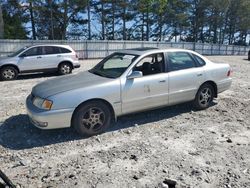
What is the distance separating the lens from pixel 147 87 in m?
5.55

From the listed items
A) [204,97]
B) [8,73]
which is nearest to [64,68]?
[8,73]

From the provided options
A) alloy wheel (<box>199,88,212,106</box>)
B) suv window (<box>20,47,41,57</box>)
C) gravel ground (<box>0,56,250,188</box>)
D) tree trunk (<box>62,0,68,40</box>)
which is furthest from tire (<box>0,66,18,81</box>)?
tree trunk (<box>62,0,68,40</box>)

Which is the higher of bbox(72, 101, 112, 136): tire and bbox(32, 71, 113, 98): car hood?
bbox(32, 71, 113, 98): car hood

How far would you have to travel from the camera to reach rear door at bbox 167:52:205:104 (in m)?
5.98

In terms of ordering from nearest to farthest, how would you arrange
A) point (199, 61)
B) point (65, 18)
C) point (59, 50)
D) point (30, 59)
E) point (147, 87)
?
point (147, 87) → point (199, 61) → point (30, 59) → point (59, 50) → point (65, 18)

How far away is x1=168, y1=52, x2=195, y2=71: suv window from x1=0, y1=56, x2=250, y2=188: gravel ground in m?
1.12

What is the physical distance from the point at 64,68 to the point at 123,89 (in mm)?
8163

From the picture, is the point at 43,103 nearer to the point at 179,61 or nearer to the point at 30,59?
the point at 179,61

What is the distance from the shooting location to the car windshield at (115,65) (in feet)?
18.2

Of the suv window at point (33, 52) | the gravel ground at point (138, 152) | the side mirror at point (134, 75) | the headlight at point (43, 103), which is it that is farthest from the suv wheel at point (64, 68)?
the side mirror at point (134, 75)

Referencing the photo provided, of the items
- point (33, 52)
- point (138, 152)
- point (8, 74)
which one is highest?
point (33, 52)

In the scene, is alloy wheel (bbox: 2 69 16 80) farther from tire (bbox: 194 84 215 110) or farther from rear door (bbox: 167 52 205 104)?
tire (bbox: 194 84 215 110)

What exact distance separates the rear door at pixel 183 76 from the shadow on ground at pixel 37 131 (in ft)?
1.70

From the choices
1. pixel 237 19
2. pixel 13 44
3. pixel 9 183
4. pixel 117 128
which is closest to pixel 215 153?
pixel 117 128
